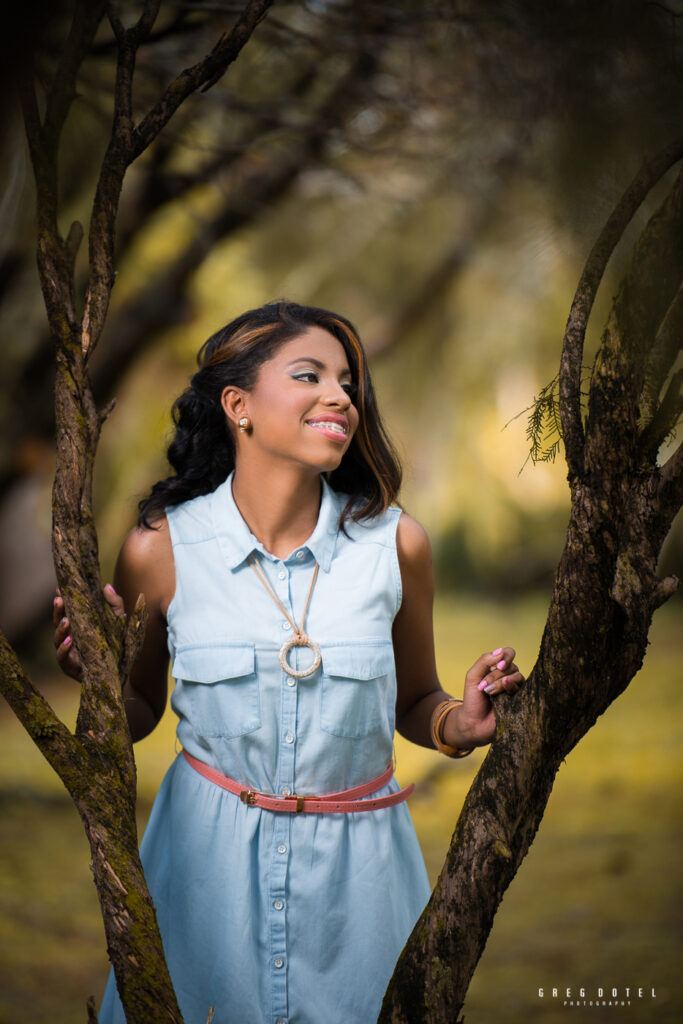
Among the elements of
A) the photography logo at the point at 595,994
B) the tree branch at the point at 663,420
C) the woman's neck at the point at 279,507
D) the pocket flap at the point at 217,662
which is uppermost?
the woman's neck at the point at 279,507

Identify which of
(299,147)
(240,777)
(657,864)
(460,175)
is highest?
(460,175)

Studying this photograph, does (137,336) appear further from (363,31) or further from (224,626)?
(224,626)

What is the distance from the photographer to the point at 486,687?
0.92 m

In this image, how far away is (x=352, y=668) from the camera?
3.41 ft

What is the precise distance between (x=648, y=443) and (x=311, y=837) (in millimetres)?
542

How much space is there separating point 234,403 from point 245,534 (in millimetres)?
157

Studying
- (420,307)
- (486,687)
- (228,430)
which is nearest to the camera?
(486,687)

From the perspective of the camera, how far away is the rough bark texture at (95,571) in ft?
2.73

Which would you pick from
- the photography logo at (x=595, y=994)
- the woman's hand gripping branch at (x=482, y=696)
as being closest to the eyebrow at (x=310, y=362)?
the woman's hand gripping branch at (x=482, y=696)

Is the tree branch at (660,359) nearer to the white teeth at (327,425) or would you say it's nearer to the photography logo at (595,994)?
the white teeth at (327,425)

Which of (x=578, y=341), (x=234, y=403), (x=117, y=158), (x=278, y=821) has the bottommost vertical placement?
(x=278, y=821)

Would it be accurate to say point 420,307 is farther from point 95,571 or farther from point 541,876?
point 95,571

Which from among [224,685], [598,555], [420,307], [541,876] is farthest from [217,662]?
[420,307]

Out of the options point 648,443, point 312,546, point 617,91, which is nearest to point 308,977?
point 312,546
